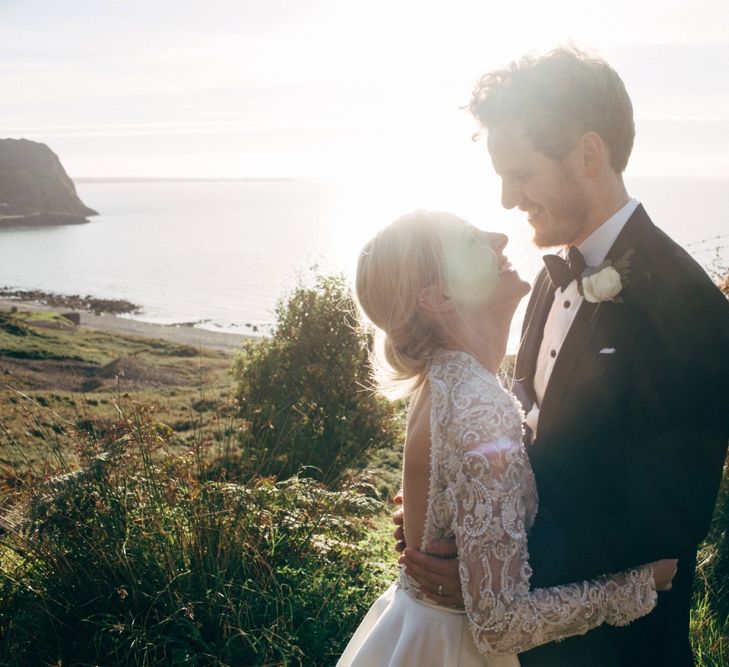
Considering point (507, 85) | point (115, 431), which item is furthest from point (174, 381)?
point (507, 85)

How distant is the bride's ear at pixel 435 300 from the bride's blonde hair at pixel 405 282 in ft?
0.05

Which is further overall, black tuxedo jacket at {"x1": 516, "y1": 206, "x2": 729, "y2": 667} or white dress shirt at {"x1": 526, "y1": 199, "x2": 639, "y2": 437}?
white dress shirt at {"x1": 526, "y1": 199, "x2": 639, "y2": 437}

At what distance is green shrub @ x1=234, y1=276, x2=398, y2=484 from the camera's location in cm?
947

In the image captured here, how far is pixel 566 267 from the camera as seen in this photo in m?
3.21

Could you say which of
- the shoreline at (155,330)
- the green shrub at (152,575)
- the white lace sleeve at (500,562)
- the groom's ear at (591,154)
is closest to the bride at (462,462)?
the white lace sleeve at (500,562)

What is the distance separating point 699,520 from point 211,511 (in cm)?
278

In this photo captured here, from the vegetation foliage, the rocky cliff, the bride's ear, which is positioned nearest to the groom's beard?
the bride's ear

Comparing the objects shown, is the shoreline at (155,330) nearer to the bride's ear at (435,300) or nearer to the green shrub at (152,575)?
the green shrub at (152,575)

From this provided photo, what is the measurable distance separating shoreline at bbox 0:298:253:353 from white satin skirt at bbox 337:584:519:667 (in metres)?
32.6

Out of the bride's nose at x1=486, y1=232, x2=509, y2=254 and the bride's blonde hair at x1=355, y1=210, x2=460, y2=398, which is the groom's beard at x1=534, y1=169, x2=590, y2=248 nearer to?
the bride's nose at x1=486, y1=232, x2=509, y2=254

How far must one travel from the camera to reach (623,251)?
9.54ft

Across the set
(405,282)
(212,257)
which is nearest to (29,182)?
(212,257)

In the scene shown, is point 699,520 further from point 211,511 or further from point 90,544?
point 90,544

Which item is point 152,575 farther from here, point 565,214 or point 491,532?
point 565,214
